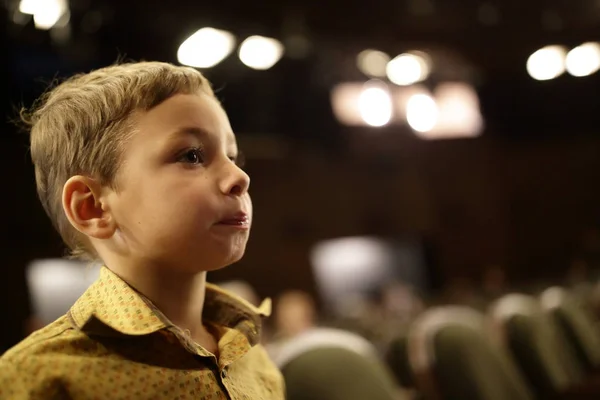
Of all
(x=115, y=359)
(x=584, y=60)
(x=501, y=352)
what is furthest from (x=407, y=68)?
(x=115, y=359)

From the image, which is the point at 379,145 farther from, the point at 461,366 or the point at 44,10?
the point at 461,366

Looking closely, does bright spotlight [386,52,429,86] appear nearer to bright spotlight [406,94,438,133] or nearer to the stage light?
bright spotlight [406,94,438,133]

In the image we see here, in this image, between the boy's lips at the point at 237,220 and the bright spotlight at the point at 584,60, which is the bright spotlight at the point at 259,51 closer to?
the bright spotlight at the point at 584,60

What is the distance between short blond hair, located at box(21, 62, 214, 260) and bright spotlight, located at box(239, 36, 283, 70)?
11.7 feet

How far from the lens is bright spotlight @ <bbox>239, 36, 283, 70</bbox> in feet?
13.4

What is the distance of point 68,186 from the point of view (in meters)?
0.52

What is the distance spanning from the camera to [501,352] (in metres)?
1.25

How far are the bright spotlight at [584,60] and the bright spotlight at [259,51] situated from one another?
8.96ft

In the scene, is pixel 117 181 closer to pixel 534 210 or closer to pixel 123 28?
pixel 123 28

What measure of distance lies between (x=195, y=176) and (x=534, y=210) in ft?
23.2

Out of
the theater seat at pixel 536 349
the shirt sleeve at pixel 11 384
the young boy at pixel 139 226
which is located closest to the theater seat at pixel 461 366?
the theater seat at pixel 536 349

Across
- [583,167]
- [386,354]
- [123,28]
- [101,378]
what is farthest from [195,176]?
[583,167]

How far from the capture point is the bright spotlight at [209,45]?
3250 mm

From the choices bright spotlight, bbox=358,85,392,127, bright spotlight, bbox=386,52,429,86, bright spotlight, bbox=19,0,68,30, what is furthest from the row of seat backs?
bright spotlight, bbox=358,85,392,127
